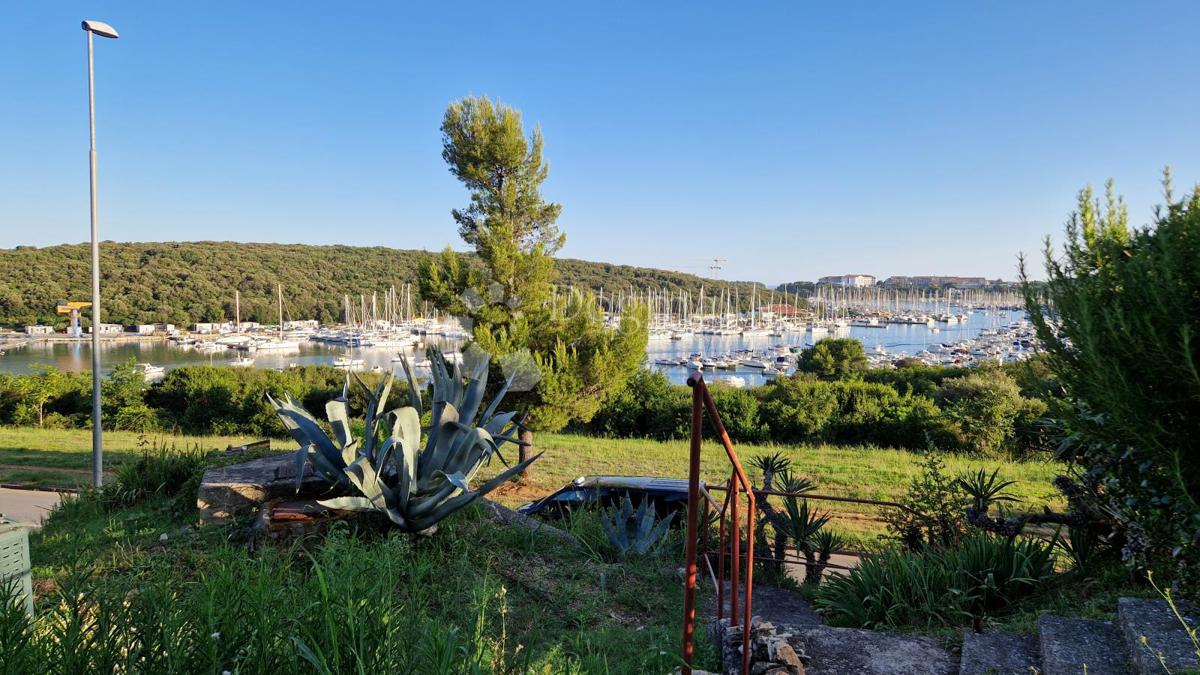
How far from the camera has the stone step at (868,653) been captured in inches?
147

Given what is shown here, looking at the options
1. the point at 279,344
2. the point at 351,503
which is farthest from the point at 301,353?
the point at 351,503

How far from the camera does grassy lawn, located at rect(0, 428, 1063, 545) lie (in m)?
11.9

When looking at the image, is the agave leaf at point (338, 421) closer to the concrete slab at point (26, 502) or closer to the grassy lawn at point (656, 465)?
the grassy lawn at point (656, 465)

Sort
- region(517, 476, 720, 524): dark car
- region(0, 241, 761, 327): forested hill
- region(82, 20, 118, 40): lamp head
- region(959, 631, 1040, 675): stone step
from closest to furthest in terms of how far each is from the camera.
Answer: region(959, 631, 1040, 675): stone step, region(517, 476, 720, 524): dark car, region(82, 20, 118, 40): lamp head, region(0, 241, 761, 327): forested hill

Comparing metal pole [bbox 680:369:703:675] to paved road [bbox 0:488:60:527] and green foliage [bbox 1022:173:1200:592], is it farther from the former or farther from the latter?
paved road [bbox 0:488:60:527]

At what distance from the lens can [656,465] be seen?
14977 millimetres


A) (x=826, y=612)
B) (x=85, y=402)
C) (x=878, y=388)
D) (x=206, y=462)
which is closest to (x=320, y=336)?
(x=85, y=402)

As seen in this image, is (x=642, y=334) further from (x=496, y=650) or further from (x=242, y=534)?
(x=496, y=650)

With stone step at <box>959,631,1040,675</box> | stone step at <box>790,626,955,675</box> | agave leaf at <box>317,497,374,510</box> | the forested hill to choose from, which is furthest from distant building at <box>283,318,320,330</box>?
stone step at <box>959,631,1040,675</box>

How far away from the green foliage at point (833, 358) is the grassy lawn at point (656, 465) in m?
21.8

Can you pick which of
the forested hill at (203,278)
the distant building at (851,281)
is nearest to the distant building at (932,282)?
the distant building at (851,281)

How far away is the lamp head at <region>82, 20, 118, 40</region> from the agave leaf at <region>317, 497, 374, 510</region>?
38.2ft

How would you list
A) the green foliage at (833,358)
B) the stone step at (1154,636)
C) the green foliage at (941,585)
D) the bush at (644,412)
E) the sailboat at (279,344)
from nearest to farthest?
the stone step at (1154,636), the green foliage at (941,585), the bush at (644,412), the green foliage at (833,358), the sailboat at (279,344)

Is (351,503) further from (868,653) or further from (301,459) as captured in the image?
(868,653)
